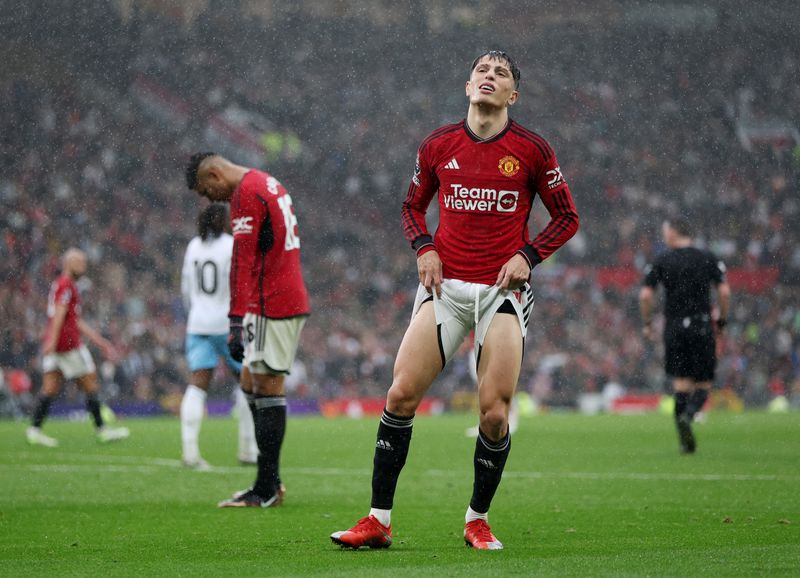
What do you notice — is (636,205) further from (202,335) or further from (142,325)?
(202,335)

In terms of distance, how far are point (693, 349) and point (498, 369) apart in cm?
680

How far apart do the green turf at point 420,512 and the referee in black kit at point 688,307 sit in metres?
0.81

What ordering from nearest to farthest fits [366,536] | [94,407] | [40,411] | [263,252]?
[366,536], [263,252], [40,411], [94,407]

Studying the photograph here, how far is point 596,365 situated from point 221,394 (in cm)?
891

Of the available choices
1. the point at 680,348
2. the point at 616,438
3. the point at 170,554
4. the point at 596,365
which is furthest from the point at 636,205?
the point at 170,554

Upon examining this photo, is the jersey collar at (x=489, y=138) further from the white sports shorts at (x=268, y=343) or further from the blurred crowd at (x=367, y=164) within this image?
the blurred crowd at (x=367, y=164)

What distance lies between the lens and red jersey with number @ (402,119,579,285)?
5.66m

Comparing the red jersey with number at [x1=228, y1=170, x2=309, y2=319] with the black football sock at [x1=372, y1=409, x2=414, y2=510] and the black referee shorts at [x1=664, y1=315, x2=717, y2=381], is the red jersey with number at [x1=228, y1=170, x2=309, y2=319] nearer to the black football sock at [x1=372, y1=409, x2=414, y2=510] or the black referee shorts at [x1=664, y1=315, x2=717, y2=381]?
the black football sock at [x1=372, y1=409, x2=414, y2=510]

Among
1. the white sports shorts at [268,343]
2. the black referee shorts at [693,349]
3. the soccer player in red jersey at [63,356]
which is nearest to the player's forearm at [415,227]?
the white sports shorts at [268,343]

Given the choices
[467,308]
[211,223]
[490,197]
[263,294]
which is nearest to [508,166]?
[490,197]

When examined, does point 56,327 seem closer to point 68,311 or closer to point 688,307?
Answer: point 68,311

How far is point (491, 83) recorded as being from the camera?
5703 mm

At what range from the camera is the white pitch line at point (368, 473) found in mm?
9203

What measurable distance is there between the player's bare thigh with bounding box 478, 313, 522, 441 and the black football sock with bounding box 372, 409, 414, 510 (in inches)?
14.3
